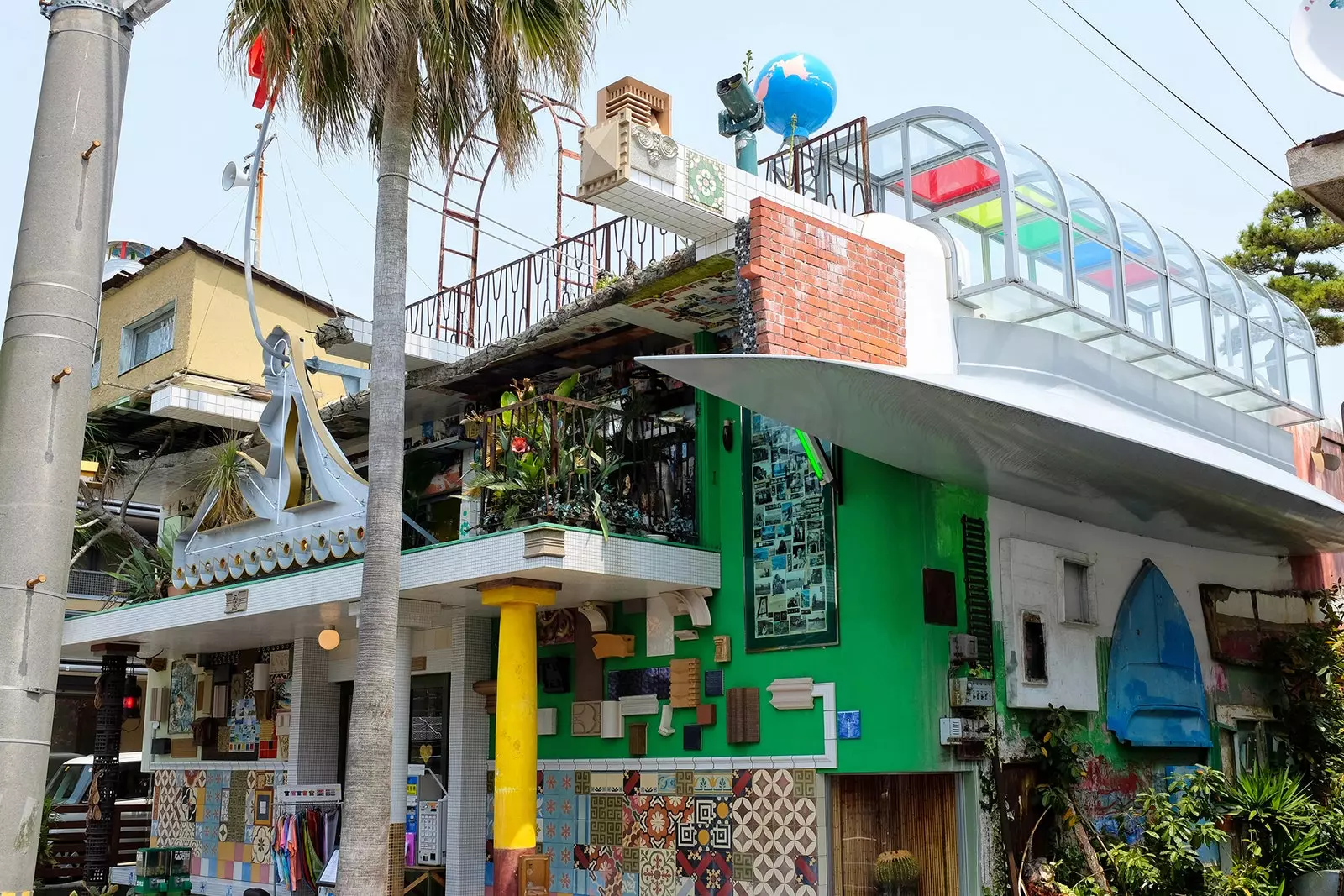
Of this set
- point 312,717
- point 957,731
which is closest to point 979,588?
point 957,731

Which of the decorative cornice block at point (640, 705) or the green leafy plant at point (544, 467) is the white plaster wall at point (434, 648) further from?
the green leafy plant at point (544, 467)

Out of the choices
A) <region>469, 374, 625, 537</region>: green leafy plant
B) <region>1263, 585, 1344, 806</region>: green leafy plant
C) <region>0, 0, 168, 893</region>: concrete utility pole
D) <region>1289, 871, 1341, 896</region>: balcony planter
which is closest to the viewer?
<region>0, 0, 168, 893</region>: concrete utility pole

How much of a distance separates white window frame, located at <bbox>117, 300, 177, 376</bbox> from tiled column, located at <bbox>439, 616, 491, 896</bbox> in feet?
31.8

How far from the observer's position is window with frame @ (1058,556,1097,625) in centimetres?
1196

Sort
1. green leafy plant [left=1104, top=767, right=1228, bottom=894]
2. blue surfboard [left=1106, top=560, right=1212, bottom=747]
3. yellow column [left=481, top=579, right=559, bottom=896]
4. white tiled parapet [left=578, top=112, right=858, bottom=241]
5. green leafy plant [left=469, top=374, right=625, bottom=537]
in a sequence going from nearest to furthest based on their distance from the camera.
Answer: white tiled parapet [left=578, top=112, right=858, bottom=241]
green leafy plant [left=1104, top=767, right=1228, bottom=894]
yellow column [left=481, top=579, right=559, bottom=896]
green leafy plant [left=469, top=374, right=625, bottom=537]
blue surfboard [left=1106, top=560, right=1212, bottom=747]

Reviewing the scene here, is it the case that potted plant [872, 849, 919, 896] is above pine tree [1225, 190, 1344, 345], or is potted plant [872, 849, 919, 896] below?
below

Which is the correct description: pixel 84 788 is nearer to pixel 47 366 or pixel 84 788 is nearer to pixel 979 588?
pixel 979 588

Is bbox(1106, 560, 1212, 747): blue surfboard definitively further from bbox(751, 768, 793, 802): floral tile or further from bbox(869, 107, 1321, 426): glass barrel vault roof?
bbox(751, 768, 793, 802): floral tile

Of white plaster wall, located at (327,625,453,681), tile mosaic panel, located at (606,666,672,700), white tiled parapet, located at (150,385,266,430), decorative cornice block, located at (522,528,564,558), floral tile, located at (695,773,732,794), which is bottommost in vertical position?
floral tile, located at (695,773,732,794)

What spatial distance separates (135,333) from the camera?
22016 mm

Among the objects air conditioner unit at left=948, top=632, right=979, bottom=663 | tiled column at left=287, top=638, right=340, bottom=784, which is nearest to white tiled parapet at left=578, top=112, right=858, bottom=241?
air conditioner unit at left=948, top=632, right=979, bottom=663

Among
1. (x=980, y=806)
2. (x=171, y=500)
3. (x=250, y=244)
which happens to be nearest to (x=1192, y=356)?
(x=980, y=806)

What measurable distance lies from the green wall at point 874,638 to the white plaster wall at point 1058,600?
0.42 metres

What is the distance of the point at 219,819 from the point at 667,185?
1206 cm
